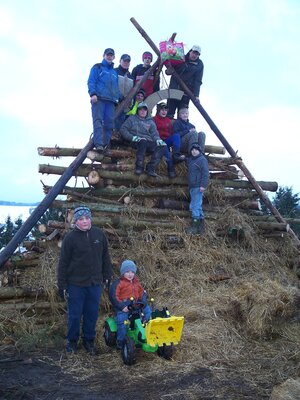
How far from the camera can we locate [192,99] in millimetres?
11555

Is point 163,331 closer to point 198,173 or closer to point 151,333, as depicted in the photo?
point 151,333

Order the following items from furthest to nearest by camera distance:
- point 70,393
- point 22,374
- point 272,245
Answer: point 272,245, point 22,374, point 70,393

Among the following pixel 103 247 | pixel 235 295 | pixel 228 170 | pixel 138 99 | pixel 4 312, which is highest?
pixel 138 99

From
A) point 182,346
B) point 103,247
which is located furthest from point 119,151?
point 182,346

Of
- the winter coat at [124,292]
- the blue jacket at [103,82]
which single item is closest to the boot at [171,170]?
the blue jacket at [103,82]

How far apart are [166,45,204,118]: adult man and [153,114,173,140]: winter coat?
1.08 meters

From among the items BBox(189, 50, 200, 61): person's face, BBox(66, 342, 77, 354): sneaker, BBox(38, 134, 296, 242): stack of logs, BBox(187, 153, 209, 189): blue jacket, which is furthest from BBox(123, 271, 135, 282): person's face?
BBox(189, 50, 200, 61): person's face

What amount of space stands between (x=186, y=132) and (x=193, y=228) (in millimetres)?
2487

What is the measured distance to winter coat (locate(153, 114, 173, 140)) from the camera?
10664 mm

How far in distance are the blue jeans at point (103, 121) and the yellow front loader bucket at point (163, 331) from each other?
4670mm

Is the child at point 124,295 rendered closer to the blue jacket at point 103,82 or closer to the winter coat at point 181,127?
the blue jacket at point 103,82

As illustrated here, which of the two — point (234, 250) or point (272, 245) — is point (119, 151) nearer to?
point (234, 250)

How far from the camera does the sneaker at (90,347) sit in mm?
6498

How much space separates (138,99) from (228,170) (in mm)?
2756
